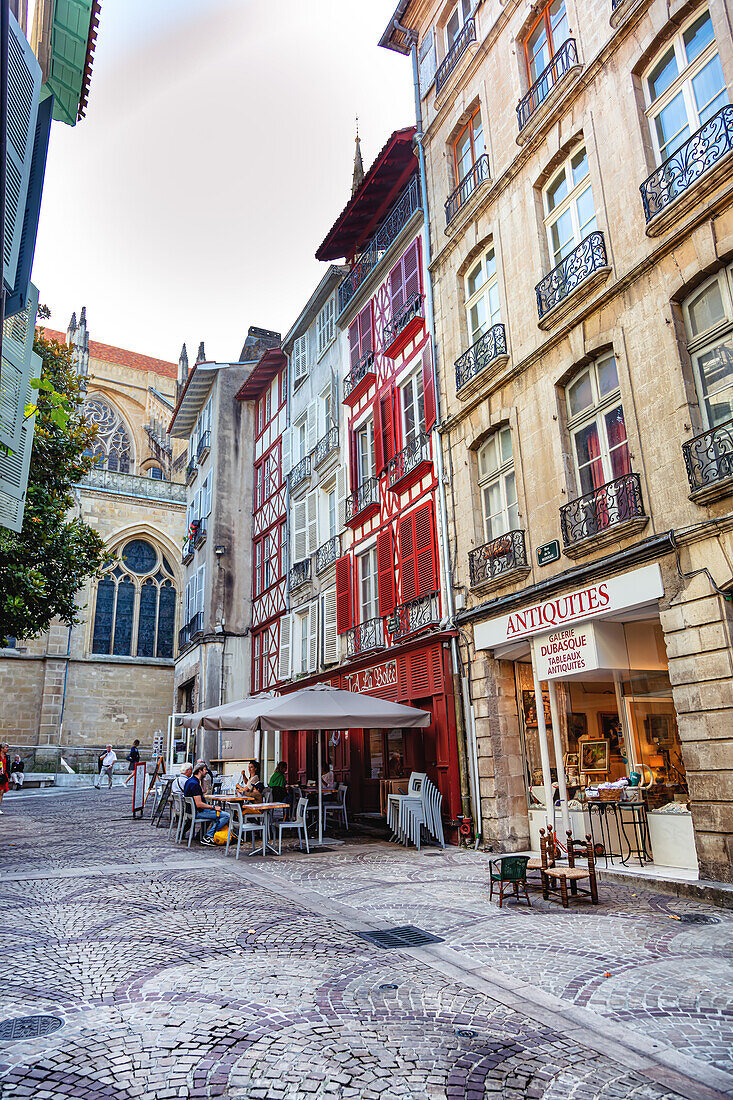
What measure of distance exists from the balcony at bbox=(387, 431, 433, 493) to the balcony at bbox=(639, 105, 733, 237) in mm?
5962

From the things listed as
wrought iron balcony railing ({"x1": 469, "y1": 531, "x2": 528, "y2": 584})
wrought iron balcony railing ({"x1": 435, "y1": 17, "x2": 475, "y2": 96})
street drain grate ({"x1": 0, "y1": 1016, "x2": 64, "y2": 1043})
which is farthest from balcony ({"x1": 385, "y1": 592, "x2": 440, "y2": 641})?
wrought iron balcony railing ({"x1": 435, "y1": 17, "x2": 475, "y2": 96})

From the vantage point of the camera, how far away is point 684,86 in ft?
28.6

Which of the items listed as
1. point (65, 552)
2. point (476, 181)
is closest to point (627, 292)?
point (476, 181)

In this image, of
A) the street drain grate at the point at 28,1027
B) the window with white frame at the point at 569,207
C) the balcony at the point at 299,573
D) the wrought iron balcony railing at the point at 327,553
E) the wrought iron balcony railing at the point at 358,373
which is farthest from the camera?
the balcony at the point at 299,573

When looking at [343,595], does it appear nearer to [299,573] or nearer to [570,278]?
[299,573]

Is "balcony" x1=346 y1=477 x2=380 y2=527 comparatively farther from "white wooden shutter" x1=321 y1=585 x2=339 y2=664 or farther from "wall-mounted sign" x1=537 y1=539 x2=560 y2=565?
"wall-mounted sign" x1=537 y1=539 x2=560 y2=565

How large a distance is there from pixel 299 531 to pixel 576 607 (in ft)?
41.5

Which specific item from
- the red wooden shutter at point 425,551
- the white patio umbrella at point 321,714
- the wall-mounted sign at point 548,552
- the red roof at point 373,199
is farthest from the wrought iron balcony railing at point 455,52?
the white patio umbrella at point 321,714

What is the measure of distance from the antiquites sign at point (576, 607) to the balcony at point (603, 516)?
1.58 ft

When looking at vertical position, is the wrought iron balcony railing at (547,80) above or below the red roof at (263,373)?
below

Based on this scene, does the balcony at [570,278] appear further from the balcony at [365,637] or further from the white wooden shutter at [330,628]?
the white wooden shutter at [330,628]

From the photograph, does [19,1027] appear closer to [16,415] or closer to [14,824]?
[16,415]

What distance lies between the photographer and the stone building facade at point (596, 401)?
785cm

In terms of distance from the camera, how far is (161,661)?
3406cm
